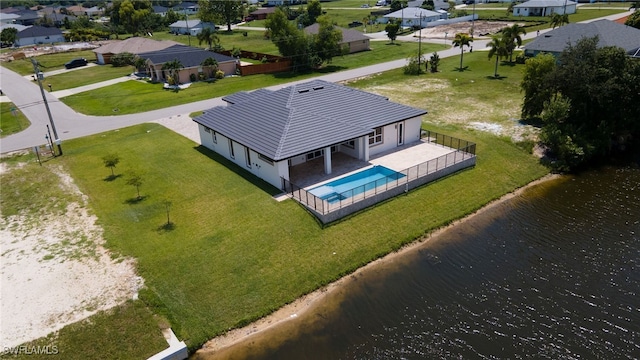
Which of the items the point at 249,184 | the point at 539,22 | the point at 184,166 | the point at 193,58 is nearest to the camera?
the point at 249,184

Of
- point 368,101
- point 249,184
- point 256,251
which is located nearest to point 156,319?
point 256,251

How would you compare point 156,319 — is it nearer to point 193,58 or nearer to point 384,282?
point 384,282

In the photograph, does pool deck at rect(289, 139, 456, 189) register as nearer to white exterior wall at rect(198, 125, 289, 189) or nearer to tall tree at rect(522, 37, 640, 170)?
white exterior wall at rect(198, 125, 289, 189)

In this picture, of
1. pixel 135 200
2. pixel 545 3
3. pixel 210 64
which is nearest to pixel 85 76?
pixel 210 64

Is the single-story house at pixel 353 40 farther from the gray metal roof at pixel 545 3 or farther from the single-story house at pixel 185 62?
the gray metal roof at pixel 545 3

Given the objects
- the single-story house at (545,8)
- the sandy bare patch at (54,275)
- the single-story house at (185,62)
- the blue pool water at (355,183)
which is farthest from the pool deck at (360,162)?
the single-story house at (545,8)

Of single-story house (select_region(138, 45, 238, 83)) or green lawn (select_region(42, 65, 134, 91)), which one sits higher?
single-story house (select_region(138, 45, 238, 83))

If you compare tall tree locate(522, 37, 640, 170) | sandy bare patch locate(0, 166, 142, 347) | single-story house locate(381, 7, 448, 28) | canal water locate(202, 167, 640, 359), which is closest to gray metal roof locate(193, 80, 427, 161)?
canal water locate(202, 167, 640, 359)
